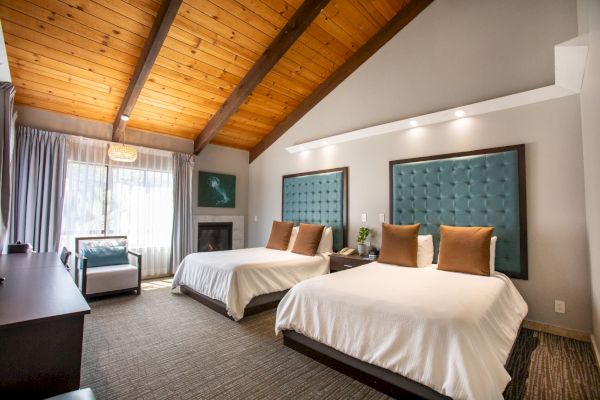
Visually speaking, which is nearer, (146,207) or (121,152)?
(121,152)

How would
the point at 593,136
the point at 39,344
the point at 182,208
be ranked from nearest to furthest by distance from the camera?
the point at 39,344 → the point at 593,136 → the point at 182,208

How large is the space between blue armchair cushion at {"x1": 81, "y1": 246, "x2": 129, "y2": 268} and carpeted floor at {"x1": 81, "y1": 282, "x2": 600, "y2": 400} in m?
1.19

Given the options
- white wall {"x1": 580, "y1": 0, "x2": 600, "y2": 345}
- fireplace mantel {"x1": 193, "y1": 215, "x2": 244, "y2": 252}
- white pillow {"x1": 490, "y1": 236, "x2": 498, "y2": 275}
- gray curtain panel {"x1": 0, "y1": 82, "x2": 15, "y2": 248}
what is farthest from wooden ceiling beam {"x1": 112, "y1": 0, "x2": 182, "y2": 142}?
white pillow {"x1": 490, "y1": 236, "x2": 498, "y2": 275}

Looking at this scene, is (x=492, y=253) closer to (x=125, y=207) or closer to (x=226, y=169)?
(x=226, y=169)

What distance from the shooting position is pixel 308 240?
437cm

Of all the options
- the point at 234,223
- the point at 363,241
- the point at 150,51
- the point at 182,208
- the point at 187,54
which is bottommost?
the point at 363,241

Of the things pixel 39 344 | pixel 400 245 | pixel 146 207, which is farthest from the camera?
pixel 146 207

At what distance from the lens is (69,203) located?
176 inches

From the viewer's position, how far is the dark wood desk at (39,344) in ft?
3.88

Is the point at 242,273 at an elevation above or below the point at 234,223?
below

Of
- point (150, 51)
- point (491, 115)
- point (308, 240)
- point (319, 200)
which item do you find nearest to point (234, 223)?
point (319, 200)

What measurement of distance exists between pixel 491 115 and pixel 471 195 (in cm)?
94

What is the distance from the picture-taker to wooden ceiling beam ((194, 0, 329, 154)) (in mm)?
3578

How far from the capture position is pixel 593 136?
225 centimetres
